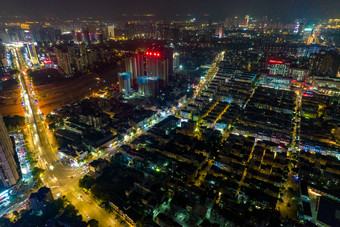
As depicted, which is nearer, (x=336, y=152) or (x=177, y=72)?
(x=336, y=152)

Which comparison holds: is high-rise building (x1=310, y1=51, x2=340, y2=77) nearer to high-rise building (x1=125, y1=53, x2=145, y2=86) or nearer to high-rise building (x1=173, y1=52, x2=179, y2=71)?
high-rise building (x1=173, y1=52, x2=179, y2=71)

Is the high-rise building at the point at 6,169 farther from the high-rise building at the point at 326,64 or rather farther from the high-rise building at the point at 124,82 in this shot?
the high-rise building at the point at 326,64

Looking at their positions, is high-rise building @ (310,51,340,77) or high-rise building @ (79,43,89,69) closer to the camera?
high-rise building @ (310,51,340,77)

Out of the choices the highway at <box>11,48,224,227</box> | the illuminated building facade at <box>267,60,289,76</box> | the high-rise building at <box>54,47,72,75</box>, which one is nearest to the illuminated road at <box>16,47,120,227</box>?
the highway at <box>11,48,224,227</box>

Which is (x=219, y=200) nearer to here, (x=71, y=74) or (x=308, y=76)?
(x=308, y=76)

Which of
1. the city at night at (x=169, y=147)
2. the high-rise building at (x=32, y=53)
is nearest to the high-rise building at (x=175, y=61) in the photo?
the city at night at (x=169, y=147)

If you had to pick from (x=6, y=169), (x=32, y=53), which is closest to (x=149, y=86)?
(x=6, y=169)

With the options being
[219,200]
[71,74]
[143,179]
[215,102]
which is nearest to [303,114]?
[215,102]

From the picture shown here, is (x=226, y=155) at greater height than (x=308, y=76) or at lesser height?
lesser
